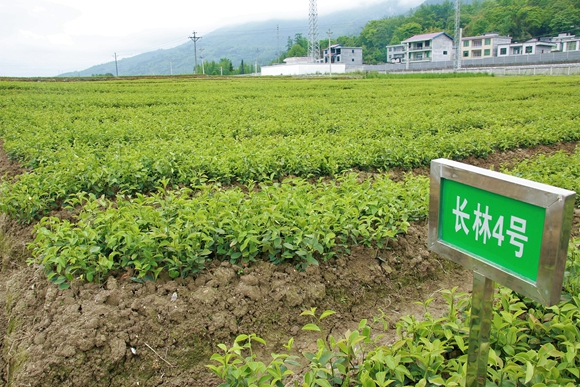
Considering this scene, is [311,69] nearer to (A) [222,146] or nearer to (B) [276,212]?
(A) [222,146]

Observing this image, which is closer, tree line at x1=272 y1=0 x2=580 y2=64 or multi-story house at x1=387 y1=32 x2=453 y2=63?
multi-story house at x1=387 y1=32 x2=453 y2=63

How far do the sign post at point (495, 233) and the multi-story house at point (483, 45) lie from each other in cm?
8237

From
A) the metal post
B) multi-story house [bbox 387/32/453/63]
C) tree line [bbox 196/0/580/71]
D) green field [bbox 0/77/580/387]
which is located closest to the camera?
the metal post

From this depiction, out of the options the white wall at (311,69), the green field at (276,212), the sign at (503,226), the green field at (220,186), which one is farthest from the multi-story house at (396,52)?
the sign at (503,226)

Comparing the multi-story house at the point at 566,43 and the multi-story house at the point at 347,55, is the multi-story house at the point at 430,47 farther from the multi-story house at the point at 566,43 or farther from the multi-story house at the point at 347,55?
the multi-story house at the point at 566,43

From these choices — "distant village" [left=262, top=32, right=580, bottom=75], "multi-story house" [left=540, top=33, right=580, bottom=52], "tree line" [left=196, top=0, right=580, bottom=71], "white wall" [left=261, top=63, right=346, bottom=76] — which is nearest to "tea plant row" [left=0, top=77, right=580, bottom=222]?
"distant village" [left=262, top=32, right=580, bottom=75]

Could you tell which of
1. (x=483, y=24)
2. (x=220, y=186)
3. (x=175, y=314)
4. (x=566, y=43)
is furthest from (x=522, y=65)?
(x=175, y=314)

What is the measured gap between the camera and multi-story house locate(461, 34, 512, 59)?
75.4 m

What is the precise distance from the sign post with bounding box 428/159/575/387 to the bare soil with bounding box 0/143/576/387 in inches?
71.7

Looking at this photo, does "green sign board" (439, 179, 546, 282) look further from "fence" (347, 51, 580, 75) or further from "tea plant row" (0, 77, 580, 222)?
"fence" (347, 51, 580, 75)

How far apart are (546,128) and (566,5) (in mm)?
93578

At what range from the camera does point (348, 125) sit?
36.6ft

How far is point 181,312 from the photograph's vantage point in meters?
3.45

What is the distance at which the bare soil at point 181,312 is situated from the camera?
313 centimetres
